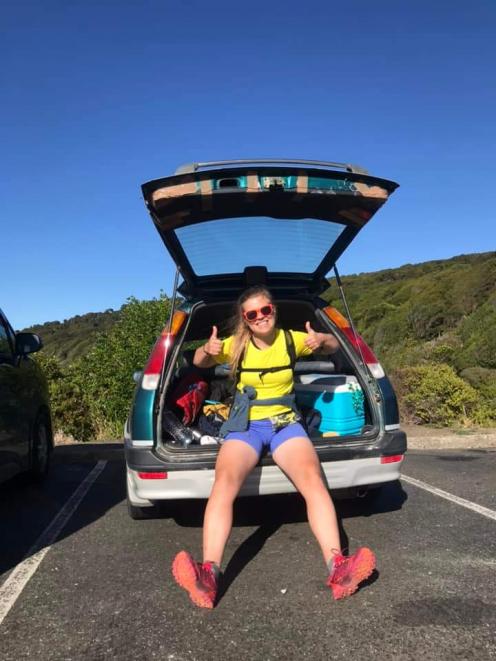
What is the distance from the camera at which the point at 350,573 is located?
2742 mm

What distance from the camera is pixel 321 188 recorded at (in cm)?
342

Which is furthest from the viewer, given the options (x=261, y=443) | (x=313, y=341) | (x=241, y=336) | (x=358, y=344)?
(x=358, y=344)

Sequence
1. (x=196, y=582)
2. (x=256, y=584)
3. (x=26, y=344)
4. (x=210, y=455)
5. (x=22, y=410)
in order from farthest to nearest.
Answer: (x=26, y=344) → (x=22, y=410) → (x=210, y=455) → (x=256, y=584) → (x=196, y=582)

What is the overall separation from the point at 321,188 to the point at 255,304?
770 mm

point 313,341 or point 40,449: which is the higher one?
point 313,341

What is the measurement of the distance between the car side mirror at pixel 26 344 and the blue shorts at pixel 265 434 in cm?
253

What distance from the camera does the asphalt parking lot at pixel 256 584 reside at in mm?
2426

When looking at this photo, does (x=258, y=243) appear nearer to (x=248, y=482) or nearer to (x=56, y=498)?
(x=248, y=482)

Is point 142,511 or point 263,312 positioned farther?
point 142,511

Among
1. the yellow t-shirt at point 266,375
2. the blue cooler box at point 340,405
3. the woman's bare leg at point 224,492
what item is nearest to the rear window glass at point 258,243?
the yellow t-shirt at point 266,375

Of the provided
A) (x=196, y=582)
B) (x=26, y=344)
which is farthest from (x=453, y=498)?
(x=26, y=344)

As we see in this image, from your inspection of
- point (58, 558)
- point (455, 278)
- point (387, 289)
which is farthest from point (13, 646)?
point (387, 289)

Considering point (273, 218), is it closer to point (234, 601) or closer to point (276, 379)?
point (276, 379)

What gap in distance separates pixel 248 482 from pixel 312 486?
45cm
